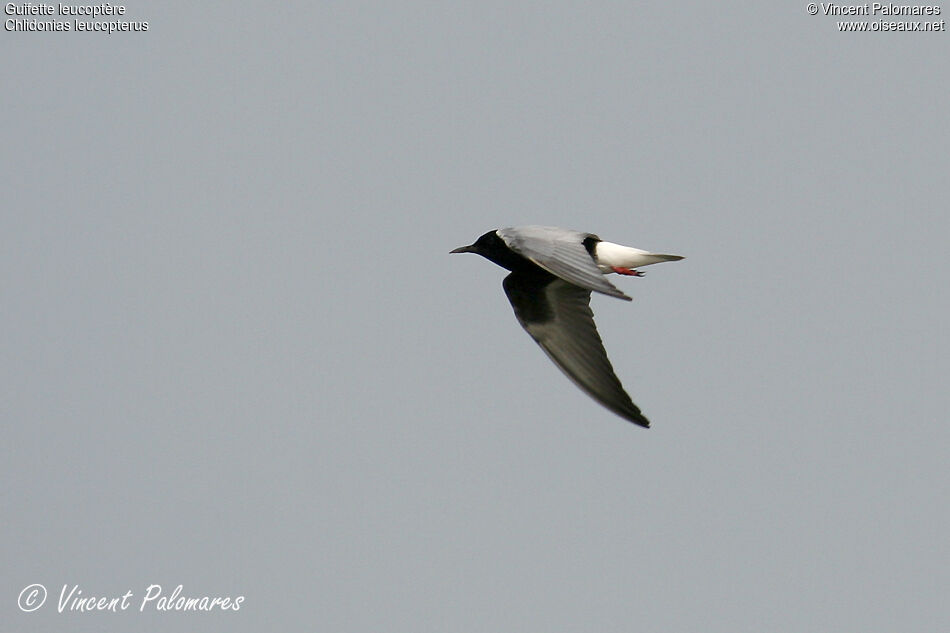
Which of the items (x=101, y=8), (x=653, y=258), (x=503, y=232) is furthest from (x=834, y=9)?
(x=101, y=8)

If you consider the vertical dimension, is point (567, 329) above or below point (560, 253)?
below

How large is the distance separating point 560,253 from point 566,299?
2155 mm

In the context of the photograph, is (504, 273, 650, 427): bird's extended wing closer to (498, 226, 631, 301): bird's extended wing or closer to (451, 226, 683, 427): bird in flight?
(451, 226, 683, 427): bird in flight

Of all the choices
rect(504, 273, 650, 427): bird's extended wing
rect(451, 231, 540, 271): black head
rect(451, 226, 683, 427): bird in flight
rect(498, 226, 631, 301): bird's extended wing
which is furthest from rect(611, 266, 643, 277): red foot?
rect(451, 231, 540, 271): black head

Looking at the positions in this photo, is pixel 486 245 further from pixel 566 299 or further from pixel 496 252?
pixel 566 299

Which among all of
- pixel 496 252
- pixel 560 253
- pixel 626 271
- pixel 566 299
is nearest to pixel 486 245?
pixel 496 252

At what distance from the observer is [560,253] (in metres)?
12.6

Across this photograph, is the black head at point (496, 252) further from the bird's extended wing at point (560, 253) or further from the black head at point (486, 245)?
the bird's extended wing at point (560, 253)

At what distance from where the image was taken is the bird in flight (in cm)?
1327

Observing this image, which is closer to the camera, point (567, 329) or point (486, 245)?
point (567, 329)

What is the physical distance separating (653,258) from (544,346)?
1747 mm

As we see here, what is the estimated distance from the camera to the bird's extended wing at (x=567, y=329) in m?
13.7

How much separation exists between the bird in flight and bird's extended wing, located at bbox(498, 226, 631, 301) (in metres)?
0.01

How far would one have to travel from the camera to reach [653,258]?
573 inches
